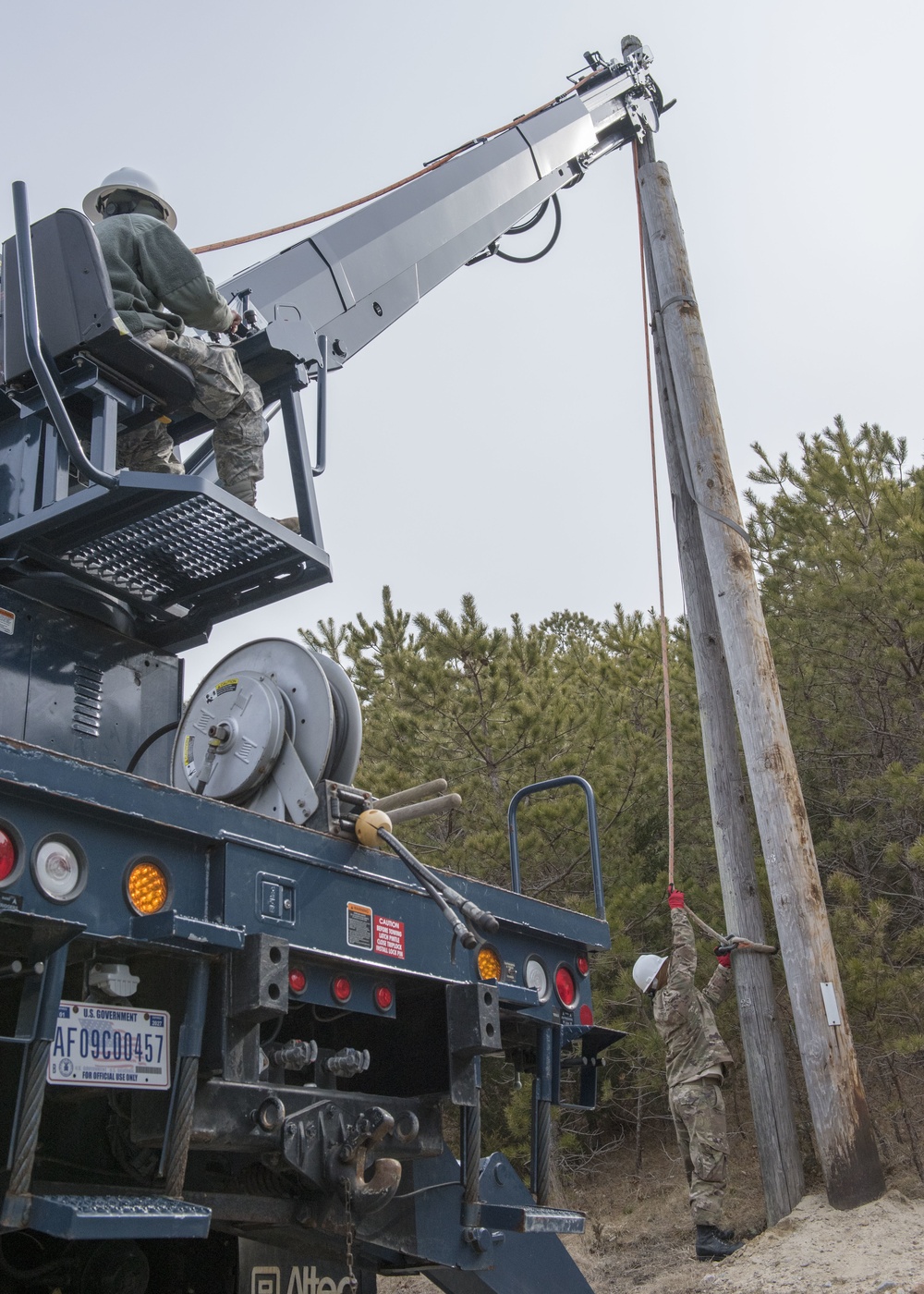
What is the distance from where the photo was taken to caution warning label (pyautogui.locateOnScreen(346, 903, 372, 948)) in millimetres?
3428

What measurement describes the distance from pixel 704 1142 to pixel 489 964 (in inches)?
156

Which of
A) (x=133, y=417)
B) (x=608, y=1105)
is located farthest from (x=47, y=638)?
(x=608, y=1105)

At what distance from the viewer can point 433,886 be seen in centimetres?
331

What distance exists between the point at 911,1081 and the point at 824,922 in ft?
10.5

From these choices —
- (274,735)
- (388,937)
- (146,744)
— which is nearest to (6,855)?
(388,937)

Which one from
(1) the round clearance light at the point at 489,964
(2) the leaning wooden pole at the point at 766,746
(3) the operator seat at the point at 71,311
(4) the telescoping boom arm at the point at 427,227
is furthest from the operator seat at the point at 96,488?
(2) the leaning wooden pole at the point at 766,746

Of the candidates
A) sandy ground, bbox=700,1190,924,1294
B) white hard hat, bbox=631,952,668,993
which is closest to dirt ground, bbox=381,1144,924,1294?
sandy ground, bbox=700,1190,924,1294

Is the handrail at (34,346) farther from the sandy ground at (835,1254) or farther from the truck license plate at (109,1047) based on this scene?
the sandy ground at (835,1254)

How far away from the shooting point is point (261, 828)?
3.29 meters

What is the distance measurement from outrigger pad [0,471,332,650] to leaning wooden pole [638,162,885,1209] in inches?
167

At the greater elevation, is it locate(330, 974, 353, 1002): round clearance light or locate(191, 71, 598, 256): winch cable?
locate(191, 71, 598, 256): winch cable

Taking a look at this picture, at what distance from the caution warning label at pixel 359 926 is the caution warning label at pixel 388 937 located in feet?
0.09

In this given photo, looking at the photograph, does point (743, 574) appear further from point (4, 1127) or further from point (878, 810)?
point (4, 1127)

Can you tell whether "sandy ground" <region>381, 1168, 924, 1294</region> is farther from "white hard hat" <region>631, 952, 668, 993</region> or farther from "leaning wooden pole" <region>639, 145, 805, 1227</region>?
"white hard hat" <region>631, 952, 668, 993</region>
